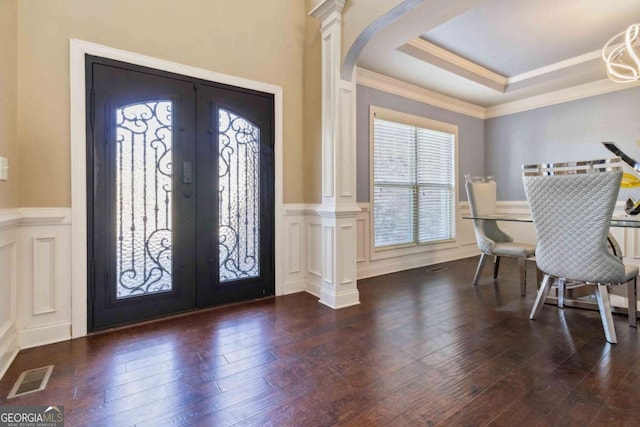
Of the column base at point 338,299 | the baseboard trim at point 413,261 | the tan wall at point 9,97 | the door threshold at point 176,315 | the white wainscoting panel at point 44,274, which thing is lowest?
the door threshold at point 176,315

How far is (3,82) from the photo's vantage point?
5.68ft

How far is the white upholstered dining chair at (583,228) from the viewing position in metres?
1.91

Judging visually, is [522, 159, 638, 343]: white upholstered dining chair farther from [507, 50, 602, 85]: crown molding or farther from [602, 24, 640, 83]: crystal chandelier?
A: [507, 50, 602, 85]: crown molding

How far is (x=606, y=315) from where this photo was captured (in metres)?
2.00

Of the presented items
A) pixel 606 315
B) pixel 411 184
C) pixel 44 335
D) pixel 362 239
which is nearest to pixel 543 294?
pixel 606 315

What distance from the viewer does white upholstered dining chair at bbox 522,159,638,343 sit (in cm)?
191

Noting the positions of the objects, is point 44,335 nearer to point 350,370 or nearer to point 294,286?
point 294,286

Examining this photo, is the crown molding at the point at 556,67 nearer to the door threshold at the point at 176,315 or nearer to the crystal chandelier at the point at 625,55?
the crystal chandelier at the point at 625,55

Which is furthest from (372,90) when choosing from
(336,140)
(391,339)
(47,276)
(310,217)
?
(47,276)

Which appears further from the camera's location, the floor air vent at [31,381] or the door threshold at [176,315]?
the door threshold at [176,315]

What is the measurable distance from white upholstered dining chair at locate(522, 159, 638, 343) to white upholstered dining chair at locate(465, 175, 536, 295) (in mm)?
884

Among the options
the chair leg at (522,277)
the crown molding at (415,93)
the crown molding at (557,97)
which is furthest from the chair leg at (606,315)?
the crown molding at (557,97)

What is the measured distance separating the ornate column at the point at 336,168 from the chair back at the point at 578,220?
1.40 meters

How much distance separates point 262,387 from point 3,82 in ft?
7.25
